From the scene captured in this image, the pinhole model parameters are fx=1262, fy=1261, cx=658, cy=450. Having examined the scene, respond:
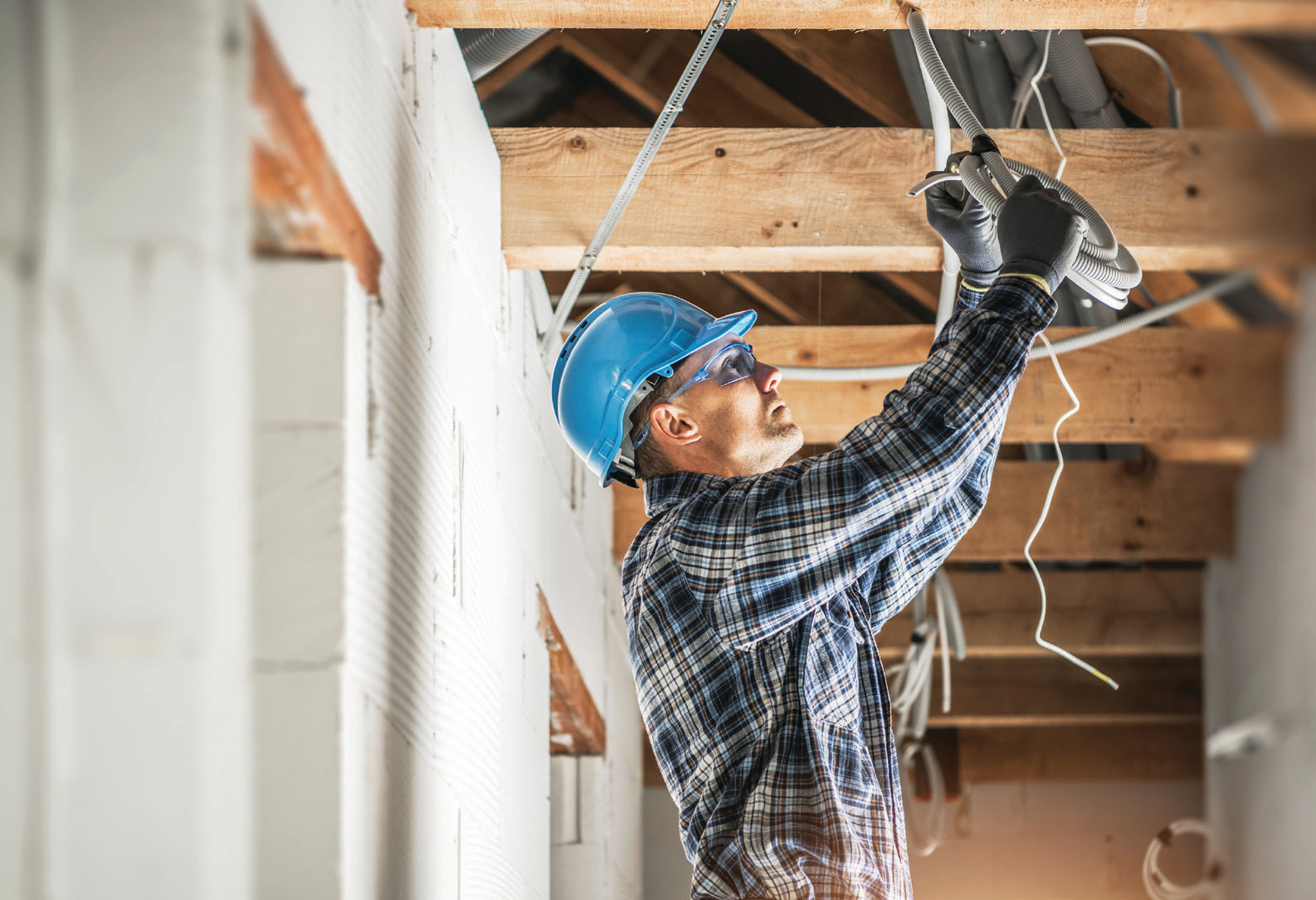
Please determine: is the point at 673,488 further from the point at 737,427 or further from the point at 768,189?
the point at 768,189

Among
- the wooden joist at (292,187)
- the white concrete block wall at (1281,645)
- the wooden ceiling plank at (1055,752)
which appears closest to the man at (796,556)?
the wooden joist at (292,187)

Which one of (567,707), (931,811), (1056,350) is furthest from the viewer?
(931,811)

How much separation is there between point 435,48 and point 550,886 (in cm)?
260

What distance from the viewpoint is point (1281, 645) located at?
14.7 inches

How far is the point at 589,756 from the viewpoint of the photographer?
3.69 m

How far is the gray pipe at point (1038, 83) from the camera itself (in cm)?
249

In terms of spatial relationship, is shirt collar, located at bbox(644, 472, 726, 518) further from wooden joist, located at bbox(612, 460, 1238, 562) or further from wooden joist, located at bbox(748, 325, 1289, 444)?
wooden joist, located at bbox(612, 460, 1238, 562)

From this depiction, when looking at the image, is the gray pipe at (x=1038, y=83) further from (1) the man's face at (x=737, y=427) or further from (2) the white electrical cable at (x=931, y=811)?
(2) the white electrical cable at (x=931, y=811)

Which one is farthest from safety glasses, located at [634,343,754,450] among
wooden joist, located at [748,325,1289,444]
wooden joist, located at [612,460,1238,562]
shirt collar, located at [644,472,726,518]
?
wooden joist, located at [612,460,1238,562]

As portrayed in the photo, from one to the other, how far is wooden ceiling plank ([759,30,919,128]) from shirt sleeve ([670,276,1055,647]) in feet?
5.83

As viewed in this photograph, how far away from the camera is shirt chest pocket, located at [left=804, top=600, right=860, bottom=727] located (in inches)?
64.0

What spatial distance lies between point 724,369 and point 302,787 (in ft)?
3.39

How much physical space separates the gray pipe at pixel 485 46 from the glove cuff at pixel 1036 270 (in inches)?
40.6

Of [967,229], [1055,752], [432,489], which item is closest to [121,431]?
[432,489]
